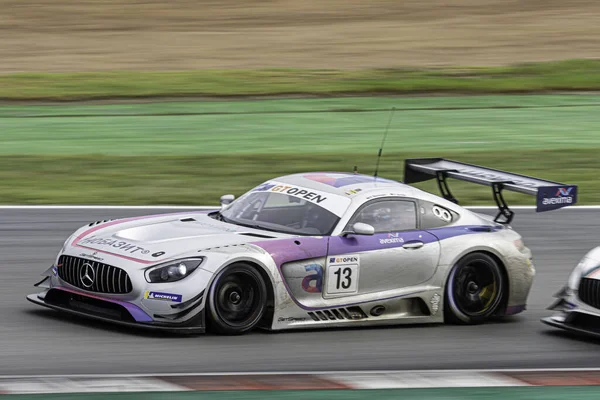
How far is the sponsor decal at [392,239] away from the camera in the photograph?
28.6ft

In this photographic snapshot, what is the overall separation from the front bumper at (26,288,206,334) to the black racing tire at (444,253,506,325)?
2.29 metres

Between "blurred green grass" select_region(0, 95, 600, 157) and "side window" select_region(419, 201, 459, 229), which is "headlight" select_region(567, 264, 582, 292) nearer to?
"side window" select_region(419, 201, 459, 229)

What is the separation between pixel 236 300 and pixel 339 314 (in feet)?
3.04

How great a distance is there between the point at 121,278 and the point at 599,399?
11.2ft

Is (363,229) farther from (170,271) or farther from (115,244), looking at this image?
(115,244)

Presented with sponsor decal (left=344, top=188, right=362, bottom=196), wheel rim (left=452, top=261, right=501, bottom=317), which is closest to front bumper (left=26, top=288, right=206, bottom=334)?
sponsor decal (left=344, top=188, right=362, bottom=196)

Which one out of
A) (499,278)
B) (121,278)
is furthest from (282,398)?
(499,278)

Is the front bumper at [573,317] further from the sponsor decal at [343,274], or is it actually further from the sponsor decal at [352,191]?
the sponsor decal at [352,191]

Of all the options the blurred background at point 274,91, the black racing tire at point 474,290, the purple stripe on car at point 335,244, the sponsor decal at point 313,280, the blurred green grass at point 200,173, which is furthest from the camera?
the blurred background at point 274,91

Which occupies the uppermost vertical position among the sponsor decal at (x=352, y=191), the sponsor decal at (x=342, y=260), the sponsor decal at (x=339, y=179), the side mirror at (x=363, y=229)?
the sponsor decal at (x=339, y=179)

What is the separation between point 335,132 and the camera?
789 inches

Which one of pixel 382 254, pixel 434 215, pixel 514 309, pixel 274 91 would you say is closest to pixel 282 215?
pixel 382 254

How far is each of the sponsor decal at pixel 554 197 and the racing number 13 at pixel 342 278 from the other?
166cm

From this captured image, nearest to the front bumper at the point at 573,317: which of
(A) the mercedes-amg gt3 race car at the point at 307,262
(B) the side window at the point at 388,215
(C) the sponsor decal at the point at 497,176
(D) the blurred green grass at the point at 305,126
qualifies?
(A) the mercedes-amg gt3 race car at the point at 307,262
